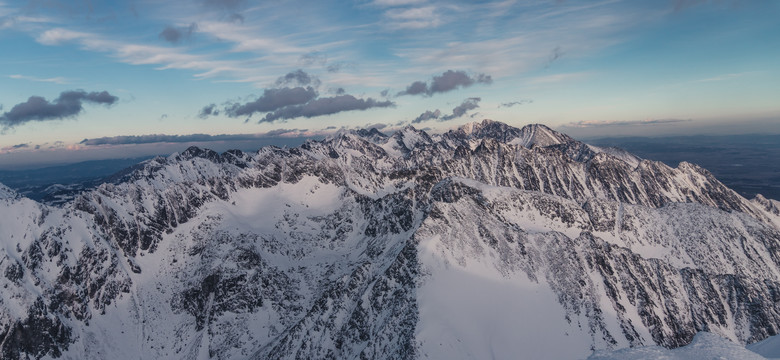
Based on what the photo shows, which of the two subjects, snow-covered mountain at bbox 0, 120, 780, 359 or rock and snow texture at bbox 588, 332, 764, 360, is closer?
rock and snow texture at bbox 588, 332, 764, 360

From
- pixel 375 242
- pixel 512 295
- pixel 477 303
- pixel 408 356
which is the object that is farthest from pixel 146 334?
pixel 512 295

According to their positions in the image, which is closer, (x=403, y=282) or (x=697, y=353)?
(x=697, y=353)

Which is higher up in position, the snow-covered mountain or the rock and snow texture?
the rock and snow texture

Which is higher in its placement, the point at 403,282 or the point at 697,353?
the point at 697,353

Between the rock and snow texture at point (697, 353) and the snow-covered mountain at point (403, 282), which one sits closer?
the rock and snow texture at point (697, 353)

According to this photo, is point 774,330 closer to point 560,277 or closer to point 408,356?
point 560,277

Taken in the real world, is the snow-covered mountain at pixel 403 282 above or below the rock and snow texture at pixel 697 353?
below

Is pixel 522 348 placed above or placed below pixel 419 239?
below

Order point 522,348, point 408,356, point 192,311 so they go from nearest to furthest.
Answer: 1. point 408,356
2. point 522,348
3. point 192,311
